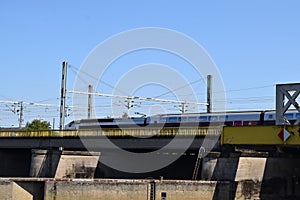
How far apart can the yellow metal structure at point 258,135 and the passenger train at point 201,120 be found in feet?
43.1

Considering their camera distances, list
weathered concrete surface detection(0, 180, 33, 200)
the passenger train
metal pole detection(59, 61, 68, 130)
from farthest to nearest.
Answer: metal pole detection(59, 61, 68, 130), the passenger train, weathered concrete surface detection(0, 180, 33, 200)

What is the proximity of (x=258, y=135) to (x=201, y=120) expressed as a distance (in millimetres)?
22709

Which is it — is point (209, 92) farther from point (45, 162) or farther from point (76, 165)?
point (45, 162)

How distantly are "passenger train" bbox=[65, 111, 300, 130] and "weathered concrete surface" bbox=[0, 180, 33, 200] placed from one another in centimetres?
2465

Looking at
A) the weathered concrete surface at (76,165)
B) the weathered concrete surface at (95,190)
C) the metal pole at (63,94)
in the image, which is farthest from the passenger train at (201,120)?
the weathered concrete surface at (95,190)

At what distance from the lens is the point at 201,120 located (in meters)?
58.2

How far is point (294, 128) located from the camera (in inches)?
1314

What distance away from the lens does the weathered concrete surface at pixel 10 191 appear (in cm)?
3599

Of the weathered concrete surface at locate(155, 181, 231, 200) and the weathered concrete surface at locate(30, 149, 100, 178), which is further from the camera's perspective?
the weathered concrete surface at locate(30, 149, 100, 178)

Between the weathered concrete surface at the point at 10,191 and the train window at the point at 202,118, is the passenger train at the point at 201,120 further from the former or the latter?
the weathered concrete surface at the point at 10,191

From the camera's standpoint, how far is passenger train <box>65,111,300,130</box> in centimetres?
5197

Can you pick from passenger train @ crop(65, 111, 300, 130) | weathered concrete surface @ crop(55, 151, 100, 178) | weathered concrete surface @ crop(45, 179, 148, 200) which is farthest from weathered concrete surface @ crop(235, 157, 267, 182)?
weathered concrete surface @ crop(55, 151, 100, 178)

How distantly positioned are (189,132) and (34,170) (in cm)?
1525

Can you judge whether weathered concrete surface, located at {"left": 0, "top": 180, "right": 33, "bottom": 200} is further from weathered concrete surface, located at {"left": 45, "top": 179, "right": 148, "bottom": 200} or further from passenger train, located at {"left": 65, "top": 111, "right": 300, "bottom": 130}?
passenger train, located at {"left": 65, "top": 111, "right": 300, "bottom": 130}
